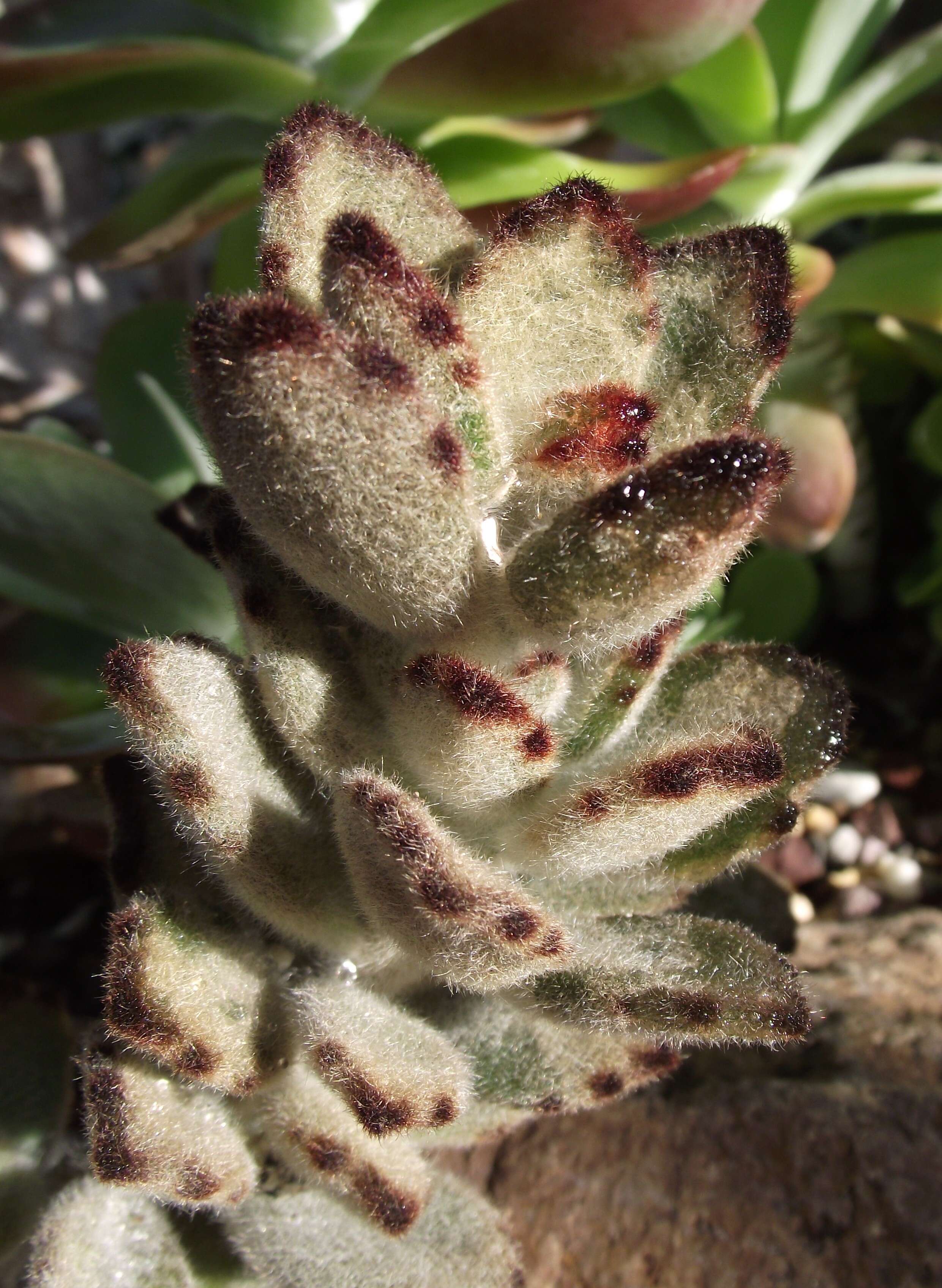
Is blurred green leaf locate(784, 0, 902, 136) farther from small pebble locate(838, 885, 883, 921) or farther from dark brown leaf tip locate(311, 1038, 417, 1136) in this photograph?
dark brown leaf tip locate(311, 1038, 417, 1136)

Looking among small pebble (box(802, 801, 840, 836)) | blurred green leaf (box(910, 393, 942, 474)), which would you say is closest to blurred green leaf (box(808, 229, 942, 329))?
blurred green leaf (box(910, 393, 942, 474))

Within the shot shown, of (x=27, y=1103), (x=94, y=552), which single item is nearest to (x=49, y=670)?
(x=94, y=552)

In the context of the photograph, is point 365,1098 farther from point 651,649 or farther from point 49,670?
point 49,670

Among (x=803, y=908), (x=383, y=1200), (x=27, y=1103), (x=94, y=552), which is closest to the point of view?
(x=383, y=1200)

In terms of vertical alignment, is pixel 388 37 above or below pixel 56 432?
above

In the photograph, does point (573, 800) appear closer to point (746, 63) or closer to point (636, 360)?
point (636, 360)

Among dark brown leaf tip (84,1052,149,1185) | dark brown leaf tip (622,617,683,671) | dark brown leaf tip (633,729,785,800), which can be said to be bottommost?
dark brown leaf tip (84,1052,149,1185)

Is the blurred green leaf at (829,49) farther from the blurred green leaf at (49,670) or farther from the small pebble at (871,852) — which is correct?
the blurred green leaf at (49,670)
